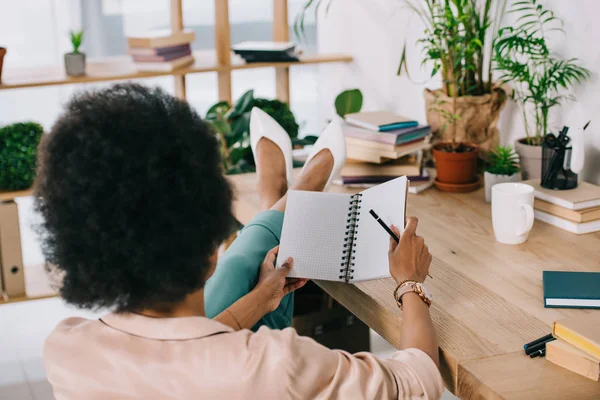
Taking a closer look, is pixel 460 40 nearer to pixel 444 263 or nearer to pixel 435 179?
pixel 435 179

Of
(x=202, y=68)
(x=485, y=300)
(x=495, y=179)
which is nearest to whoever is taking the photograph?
(x=485, y=300)

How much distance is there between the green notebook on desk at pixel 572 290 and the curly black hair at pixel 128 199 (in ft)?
2.05

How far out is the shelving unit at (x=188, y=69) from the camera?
267 cm

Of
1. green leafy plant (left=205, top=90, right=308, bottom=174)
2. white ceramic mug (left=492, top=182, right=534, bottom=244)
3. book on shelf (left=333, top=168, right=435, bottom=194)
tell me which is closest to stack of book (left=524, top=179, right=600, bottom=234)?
white ceramic mug (left=492, top=182, right=534, bottom=244)

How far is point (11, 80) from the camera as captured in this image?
8.79 feet

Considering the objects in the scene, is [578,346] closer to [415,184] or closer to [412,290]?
[412,290]

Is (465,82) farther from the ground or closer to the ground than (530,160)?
farther from the ground

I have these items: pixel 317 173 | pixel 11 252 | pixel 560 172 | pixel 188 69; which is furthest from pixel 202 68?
pixel 560 172

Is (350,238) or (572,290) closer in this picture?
(572,290)

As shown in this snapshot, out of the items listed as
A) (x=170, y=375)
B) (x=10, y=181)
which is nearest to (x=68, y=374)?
(x=170, y=375)

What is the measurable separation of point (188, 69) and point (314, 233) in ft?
4.98

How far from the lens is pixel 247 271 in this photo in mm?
1405

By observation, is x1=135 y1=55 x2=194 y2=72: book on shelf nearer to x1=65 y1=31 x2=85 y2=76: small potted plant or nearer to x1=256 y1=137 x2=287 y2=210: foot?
x1=65 y1=31 x2=85 y2=76: small potted plant

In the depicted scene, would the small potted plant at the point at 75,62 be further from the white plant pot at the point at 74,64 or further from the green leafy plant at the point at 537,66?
the green leafy plant at the point at 537,66
